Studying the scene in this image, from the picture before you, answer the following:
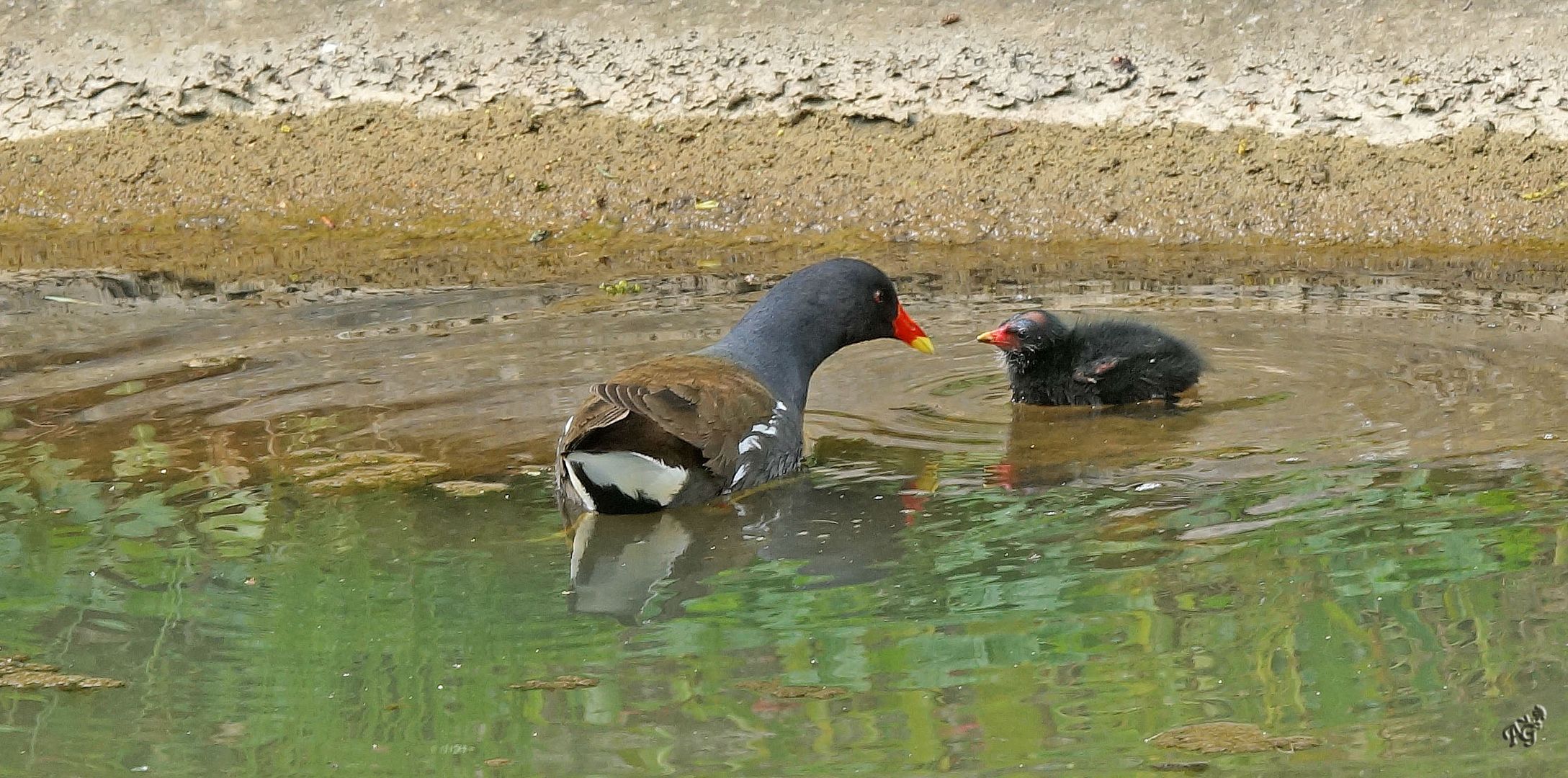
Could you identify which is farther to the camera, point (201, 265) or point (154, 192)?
point (154, 192)

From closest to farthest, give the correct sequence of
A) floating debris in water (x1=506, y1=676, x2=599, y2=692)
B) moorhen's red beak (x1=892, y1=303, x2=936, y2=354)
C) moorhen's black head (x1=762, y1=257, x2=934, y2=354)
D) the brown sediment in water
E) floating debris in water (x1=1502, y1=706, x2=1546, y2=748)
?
floating debris in water (x1=1502, y1=706, x2=1546, y2=748), floating debris in water (x1=506, y1=676, x2=599, y2=692), moorhen's black head (x1=762, y1=257, x2=934, y2=354), moorhen's red beak (x1=892, y1=303, x2=936, y2=354), the brown sediment in water

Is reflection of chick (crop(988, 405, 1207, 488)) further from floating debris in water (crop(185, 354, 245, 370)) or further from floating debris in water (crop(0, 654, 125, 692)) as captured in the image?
floating debris in water (crop(185, 354, 245, 370))

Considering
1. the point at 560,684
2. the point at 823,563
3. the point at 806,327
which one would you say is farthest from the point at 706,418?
the point at 560,684

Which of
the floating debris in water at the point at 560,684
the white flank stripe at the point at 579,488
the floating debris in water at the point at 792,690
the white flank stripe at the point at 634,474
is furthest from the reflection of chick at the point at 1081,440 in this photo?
the floating debris in water at the point at 560,684

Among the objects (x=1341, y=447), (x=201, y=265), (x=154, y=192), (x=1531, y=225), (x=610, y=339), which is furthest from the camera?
A: (x=154, y=192)

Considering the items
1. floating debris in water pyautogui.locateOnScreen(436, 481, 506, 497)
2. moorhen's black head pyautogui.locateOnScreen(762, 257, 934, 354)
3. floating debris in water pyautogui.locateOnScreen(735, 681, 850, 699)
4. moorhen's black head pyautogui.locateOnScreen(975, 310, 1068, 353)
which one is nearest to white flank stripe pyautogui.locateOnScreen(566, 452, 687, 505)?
floating debris in water pyautogui.locateOnScreen(436, 481, 506, 497)

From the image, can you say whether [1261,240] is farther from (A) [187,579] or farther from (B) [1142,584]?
(A) [187,579]

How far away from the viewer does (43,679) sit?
3.84 meters

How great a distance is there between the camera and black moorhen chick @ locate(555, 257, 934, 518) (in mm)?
4984

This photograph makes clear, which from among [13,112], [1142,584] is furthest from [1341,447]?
[13,112]

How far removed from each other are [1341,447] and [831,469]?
148cm

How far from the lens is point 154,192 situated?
10.2 metres

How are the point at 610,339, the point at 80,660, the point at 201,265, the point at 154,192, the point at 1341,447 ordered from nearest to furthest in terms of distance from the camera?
the point at 80,660 < the point at 1341,447 < the point at 610,339 < the point at 201,265 < the point at 154,192

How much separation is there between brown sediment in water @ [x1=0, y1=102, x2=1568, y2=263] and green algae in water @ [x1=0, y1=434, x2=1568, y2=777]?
3.91 m
